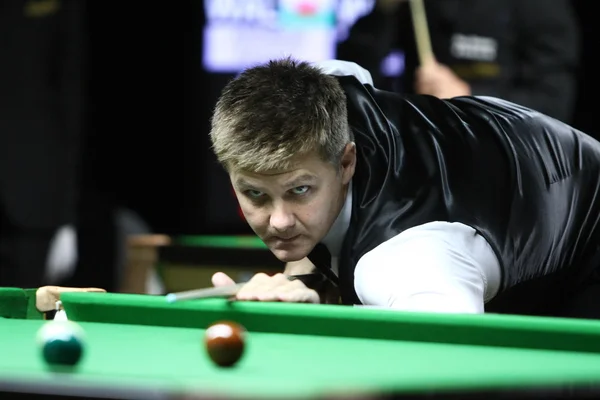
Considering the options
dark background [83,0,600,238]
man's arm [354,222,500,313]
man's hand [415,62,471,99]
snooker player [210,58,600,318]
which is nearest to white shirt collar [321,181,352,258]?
snooker player [210,58,600,318]

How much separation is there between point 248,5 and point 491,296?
4.05 metres

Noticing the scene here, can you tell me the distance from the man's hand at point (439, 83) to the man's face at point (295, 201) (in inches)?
78.4

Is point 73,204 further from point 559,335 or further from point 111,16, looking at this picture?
point 559,335

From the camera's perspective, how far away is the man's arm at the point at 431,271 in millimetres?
2631

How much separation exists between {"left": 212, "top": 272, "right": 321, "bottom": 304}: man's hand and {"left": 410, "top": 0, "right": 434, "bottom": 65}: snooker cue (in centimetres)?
252

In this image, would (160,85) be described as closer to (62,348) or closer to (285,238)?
(285,238)

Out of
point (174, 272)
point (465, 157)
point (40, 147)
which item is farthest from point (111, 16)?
point (465, 157)

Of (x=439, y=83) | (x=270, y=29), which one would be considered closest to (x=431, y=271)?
(x=439, y=83)

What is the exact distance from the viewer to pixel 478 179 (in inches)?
123

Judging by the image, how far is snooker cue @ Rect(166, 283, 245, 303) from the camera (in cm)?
262

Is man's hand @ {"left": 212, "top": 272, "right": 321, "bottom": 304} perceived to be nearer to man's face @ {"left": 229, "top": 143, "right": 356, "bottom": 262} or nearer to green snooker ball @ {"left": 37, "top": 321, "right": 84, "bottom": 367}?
man's face @ {"left": 229, "top": 143, "right": 356, "bottom": 262}

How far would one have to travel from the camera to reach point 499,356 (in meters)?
2.23

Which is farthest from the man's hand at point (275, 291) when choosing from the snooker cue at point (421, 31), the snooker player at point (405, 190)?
the snooker cue at point (421, 31)

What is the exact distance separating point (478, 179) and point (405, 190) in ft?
0.70
